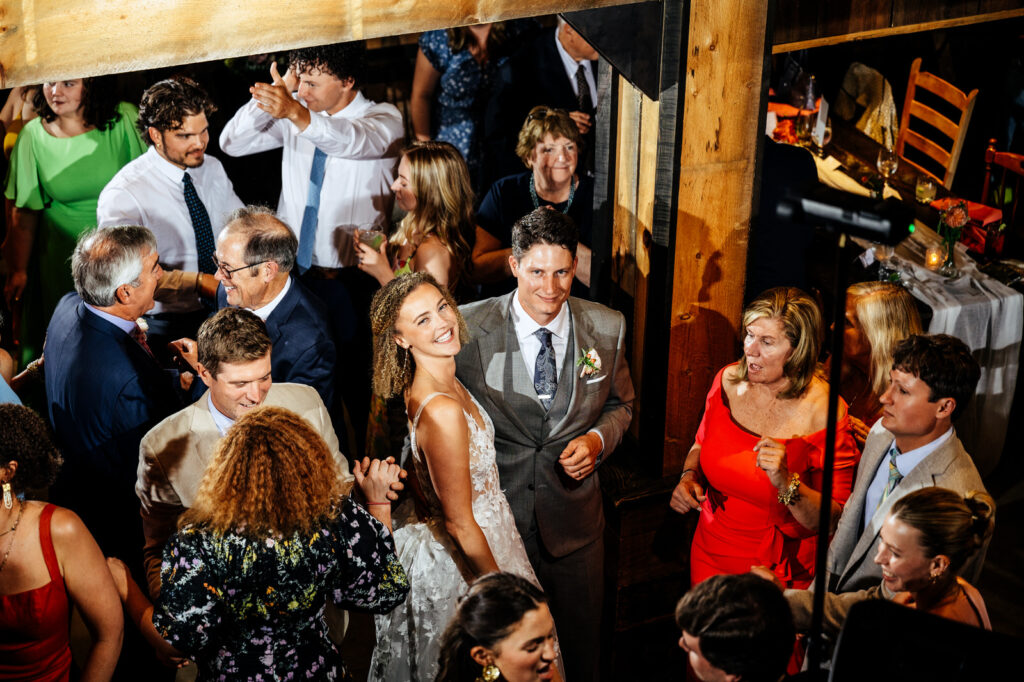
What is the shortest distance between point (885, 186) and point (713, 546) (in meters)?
2.70

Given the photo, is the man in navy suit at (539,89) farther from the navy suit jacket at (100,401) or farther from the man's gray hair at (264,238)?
the navy suit jacket at (100,401)

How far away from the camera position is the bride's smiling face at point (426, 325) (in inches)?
117

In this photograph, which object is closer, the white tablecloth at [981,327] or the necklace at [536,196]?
the necklace at [536,196]

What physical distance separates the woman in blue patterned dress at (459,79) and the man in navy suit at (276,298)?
1973 millimetres

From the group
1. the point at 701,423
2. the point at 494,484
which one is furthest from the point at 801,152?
the point at 494,484

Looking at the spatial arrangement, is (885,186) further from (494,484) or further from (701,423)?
(494,484)

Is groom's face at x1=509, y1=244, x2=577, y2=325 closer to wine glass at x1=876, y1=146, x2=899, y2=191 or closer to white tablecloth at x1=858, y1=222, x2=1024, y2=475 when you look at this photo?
white tablecloth at x1=858, y1=222, x2=1024, y2=475

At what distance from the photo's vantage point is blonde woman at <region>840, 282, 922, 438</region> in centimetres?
337

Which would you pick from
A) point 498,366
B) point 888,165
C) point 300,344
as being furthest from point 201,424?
point 888,165

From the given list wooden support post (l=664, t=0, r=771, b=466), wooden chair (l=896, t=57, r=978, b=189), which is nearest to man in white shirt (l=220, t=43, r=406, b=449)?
wooden support post (l=664, t=0, r=771, b=466)

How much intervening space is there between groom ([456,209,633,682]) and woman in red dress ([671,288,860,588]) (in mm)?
375

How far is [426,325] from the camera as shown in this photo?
2971mm

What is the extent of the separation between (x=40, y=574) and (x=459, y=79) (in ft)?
11.4

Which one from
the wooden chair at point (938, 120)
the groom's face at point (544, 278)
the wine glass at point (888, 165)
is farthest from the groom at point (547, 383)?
the wooden chair at point (938, 120)
